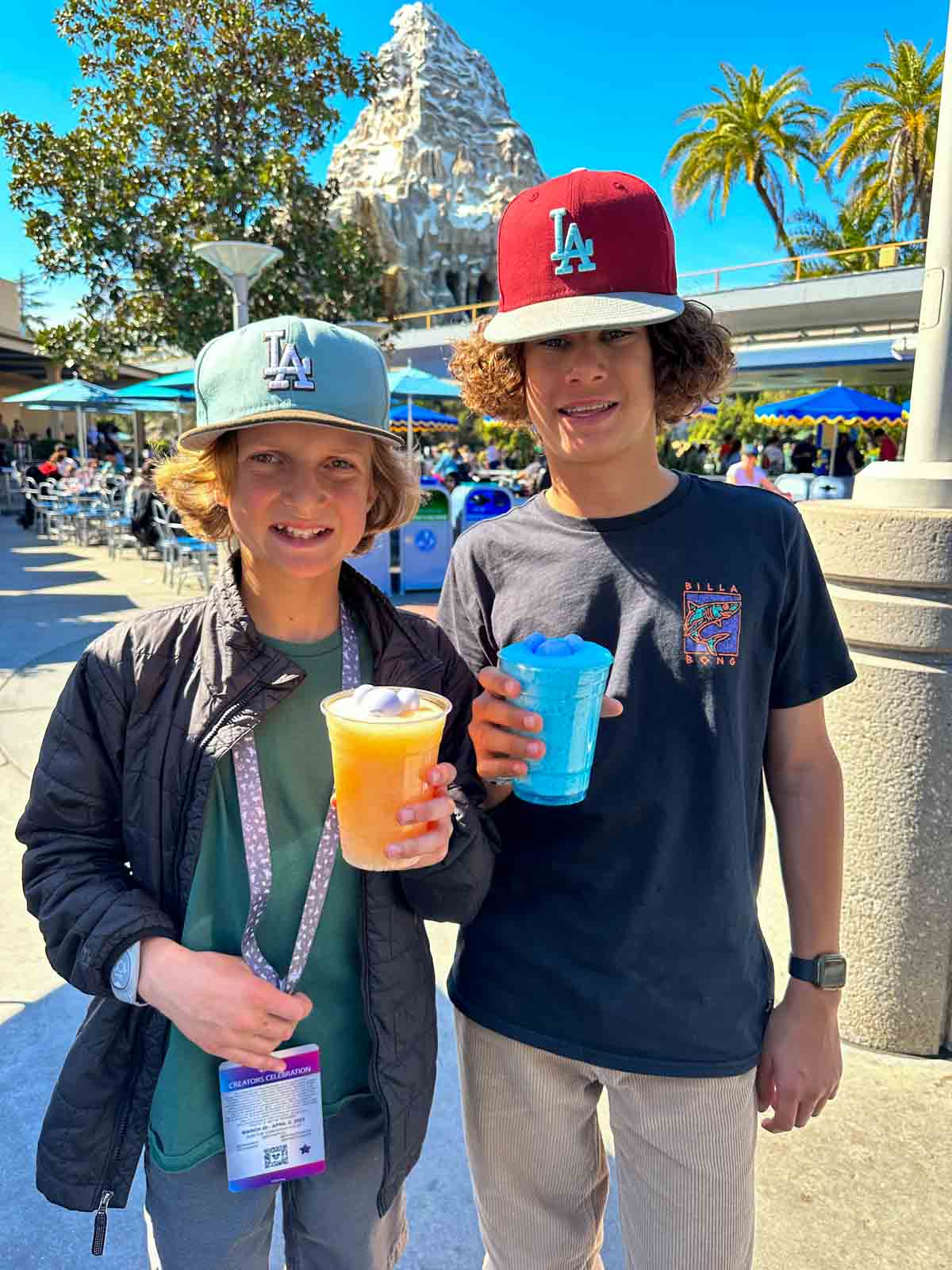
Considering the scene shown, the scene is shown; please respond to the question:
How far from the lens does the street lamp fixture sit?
26.4 feet

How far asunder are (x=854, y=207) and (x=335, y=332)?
108 ft

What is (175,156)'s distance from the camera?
12797 mm

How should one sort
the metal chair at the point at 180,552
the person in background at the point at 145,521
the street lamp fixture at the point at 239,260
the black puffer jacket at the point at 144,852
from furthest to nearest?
the person in background at the point at 145,521 < the metal chair at the point at 180,552 < the street lamp fixture at the point at 239,260 < the black puffer jacket at the point at 144,852

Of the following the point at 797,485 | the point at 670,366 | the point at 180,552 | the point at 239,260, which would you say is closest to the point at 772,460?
the point at 797,485

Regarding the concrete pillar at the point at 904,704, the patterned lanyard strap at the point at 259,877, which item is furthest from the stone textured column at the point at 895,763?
the patterned lanyard strap at the point at 259,877

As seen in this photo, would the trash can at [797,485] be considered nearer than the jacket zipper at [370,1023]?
No

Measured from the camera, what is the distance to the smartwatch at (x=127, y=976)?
1234 millimetres

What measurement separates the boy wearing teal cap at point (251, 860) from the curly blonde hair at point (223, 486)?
1.2 inches

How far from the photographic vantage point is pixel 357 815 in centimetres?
127

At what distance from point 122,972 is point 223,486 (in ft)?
2.61

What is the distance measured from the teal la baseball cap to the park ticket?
38.9 inches

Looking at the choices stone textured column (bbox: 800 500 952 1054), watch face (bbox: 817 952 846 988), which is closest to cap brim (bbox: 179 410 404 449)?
watch face (bbox: 817 952 846 988)

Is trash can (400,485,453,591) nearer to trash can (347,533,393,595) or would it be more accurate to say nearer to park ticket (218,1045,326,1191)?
trash can (347,533,393,595)

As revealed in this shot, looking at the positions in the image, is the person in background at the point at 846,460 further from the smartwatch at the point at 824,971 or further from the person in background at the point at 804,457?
the smartwatch at the point at 824,971
